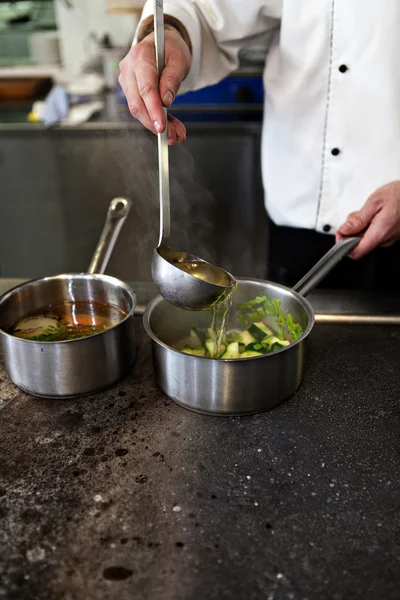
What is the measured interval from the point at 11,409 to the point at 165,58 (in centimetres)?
75

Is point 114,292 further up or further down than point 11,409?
further up

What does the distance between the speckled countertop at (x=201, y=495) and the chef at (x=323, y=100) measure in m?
0.45

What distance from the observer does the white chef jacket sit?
139 centimetres

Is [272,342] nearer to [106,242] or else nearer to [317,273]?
[317,273]

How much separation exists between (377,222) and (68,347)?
2.24 ft

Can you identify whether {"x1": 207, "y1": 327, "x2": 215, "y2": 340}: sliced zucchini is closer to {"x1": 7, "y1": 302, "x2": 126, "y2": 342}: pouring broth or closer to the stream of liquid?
the stream of liquid

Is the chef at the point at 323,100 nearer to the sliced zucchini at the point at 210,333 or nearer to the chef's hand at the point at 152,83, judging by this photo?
the chef's hand at the point at 152,83

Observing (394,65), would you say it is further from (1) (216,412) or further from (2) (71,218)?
(2) (71,218)

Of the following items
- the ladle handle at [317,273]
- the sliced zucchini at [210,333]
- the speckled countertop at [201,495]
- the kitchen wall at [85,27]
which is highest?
the kitchen wall at [85,27]

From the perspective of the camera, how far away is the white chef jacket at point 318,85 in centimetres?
139

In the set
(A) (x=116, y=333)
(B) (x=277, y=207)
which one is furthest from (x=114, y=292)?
(B) (x=277, y=207)

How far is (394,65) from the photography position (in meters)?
1.39

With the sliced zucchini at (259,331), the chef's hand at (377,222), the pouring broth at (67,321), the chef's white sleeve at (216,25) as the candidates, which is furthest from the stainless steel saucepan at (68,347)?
the chef's white sleeve at (216,25)

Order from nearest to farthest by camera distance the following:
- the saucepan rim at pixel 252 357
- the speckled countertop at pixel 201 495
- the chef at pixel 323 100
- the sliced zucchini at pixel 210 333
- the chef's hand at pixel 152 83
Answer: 1. the speckled countertop at pixel 201 495
2. the saucepan rim at pixel 252 357
3. the chef's hand at pixel 152 83
4. the sliced zucchini at pixel 210 333
5. the chef at pixel 323 100
